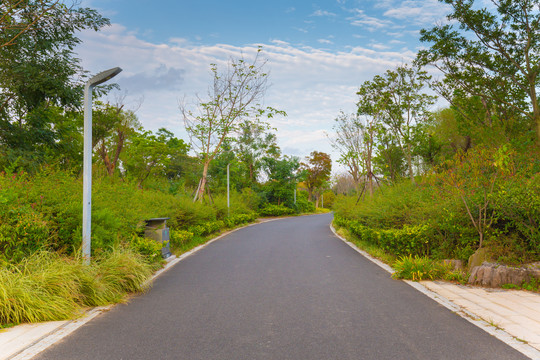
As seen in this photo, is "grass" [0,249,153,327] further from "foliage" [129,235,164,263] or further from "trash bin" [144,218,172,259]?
"trash bin" [144,218,172,259]

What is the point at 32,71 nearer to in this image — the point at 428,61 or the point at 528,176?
the point at 428,61

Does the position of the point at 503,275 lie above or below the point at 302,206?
below

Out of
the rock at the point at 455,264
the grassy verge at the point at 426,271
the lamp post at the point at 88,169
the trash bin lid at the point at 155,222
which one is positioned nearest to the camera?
the lamp post at the point at 88,169

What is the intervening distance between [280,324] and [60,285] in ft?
10.4

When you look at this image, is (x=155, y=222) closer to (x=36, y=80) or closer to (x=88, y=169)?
(x=88, y=169)

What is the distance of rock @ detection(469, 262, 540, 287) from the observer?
6672 mm

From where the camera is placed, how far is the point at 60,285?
537cm

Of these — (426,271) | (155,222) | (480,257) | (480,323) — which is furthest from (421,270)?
(155,222)

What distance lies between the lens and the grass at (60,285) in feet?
15.9

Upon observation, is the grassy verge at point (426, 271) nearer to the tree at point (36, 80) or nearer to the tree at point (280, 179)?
the tree at point (36, 80)

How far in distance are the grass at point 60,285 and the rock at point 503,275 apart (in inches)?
246

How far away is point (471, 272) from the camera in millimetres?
7352

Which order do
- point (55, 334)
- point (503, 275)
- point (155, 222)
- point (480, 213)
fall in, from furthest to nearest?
point (155, 222), point (480, 213), point (503, 275), point (55, 334)

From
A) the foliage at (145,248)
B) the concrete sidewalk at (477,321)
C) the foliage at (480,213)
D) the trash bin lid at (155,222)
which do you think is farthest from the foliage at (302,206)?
the concrete sidewalk at (477,321)
